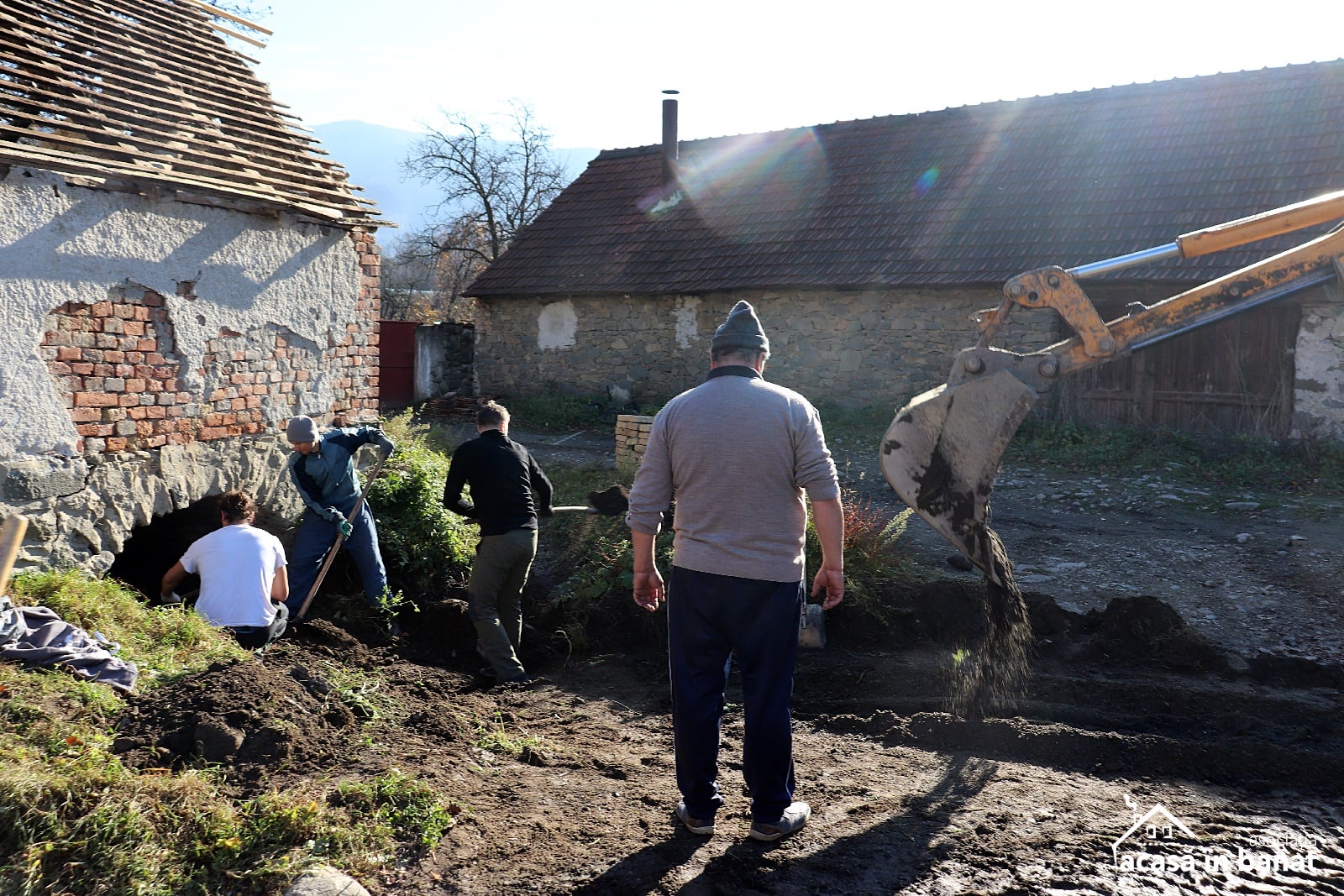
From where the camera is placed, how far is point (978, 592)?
6938 mm

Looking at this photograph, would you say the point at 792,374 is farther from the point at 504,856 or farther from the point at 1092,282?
the point at 504,856

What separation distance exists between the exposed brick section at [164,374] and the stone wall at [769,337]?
29.3 feet

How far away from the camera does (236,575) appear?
6.02 meters

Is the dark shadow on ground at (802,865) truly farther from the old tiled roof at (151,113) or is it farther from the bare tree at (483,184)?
the bare tree at (483,184)

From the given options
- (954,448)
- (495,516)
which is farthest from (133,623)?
(954,448)

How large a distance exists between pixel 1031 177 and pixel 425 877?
48.5 ft

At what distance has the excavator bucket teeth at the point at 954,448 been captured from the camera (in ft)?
17.0

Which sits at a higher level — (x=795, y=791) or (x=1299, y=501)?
(x=1299, y=501)

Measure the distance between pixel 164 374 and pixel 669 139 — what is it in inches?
580

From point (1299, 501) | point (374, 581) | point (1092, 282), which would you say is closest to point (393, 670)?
point (374, 581)

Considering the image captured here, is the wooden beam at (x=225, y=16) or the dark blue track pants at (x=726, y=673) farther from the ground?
the wooden beam at (x=225, y=16)

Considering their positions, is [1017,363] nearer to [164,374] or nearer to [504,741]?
[504,741]

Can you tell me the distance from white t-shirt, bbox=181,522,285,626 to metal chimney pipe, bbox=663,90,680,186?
50.5ft

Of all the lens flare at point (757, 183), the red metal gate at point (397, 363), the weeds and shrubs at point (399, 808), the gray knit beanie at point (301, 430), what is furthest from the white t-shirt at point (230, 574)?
the red metal gate at point (397, 363)
